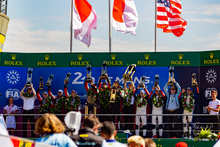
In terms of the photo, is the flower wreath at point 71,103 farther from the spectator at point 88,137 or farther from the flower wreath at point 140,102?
the spectator at point 88,137

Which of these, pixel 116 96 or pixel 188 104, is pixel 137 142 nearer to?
pixel 116 96

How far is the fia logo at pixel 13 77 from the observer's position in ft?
48.9

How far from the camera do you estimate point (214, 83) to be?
1370 centimetres

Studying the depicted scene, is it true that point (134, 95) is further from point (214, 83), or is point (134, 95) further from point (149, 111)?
point (214, 83)

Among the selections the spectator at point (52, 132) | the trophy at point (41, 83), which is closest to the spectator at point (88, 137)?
the spectator at point (52, 132)

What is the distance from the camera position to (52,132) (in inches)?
177

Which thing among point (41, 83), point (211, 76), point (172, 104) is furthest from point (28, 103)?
point (211, 76)

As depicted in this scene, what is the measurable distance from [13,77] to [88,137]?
Answer: 10.8 m

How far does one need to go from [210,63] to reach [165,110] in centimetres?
274

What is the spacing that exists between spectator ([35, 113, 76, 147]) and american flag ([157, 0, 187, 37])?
14.1 m

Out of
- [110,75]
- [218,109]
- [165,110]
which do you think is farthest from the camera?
[110,75]

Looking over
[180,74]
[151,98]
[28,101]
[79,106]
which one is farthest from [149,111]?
[28,101]

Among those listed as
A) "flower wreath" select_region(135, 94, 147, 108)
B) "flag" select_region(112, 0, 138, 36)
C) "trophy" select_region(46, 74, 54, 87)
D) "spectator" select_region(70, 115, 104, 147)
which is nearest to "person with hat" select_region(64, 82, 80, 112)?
"trophy" select_region(46, 74, 54, 87)

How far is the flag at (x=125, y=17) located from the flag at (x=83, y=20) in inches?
45.6
